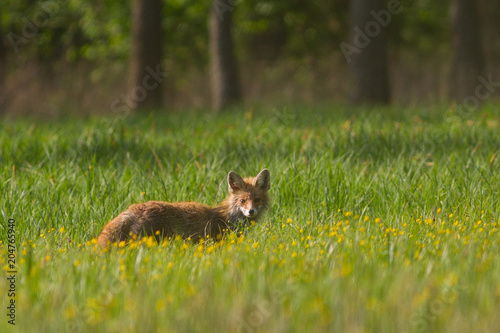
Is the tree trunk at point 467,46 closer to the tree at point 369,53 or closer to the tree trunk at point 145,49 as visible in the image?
the tree at point 369,53

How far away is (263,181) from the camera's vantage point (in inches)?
232

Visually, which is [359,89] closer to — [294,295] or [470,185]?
[470,185]

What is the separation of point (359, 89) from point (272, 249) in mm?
10818

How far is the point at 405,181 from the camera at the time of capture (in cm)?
634

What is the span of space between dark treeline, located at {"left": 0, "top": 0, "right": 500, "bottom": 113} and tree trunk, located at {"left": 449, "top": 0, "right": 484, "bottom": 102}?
2.46ft

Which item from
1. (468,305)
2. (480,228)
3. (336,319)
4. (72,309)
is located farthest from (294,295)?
(480,228)

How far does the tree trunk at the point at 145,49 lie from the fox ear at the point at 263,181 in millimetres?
10276

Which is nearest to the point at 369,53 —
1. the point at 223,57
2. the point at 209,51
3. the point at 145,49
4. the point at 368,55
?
the point at 368,55

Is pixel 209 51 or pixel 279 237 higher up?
pixel 209 51

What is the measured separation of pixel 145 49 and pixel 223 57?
2156 millimetres

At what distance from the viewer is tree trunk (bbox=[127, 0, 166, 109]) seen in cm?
1542

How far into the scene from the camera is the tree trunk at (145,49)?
15.4 meters

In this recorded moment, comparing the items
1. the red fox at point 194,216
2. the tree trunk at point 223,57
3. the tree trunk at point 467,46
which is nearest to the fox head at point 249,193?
the red fox at point 194,216

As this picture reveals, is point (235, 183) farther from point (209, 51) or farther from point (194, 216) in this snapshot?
point (209, 51)
